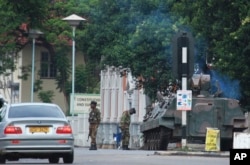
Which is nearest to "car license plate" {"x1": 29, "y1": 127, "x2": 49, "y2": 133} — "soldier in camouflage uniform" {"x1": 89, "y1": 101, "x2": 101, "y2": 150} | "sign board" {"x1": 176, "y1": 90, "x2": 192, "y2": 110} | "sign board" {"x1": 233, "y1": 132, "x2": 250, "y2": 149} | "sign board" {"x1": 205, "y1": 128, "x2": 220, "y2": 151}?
"sign board" {"x1": 233, "y1": 132, "x2": 250, "y2": 149}

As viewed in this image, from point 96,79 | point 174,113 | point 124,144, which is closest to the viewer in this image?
point 174,113

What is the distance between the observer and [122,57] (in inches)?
1988

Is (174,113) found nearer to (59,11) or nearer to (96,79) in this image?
(59,11)

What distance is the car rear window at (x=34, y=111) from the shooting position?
2694 cm

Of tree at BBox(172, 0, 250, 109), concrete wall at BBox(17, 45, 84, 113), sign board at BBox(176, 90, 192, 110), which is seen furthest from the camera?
concrete wall at BBox(17, 45, 84, 113)

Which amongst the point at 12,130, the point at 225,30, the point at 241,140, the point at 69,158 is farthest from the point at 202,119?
the point at 12,130

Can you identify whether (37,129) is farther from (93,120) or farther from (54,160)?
(93,120)

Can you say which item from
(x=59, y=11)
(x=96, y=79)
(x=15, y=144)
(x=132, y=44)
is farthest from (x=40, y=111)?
(x=96, y=79)

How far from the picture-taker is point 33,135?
26.5 meters

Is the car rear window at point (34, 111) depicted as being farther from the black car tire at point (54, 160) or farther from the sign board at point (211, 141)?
the sign board at point (211, 141)

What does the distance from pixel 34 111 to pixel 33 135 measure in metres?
0.79

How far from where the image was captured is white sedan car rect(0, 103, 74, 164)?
26500 millimetres

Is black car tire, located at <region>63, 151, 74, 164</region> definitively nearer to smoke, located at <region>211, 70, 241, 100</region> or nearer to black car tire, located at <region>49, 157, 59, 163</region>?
black car tire, located at <region>49, 157, 59, 163</region>

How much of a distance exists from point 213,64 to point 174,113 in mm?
6929
